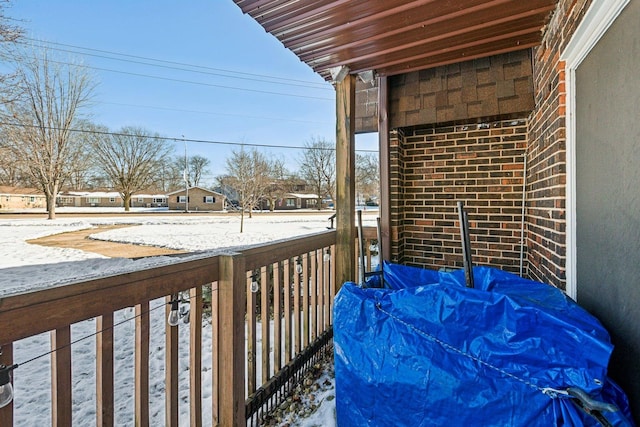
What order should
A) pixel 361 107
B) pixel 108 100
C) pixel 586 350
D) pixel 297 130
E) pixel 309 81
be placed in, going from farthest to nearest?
pixel 297 130 → pixel 108 100 → pixel 309 81 → pixel 361 107 → pixel 586 350

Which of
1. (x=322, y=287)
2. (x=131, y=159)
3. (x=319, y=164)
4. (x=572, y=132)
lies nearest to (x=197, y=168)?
(x=131, y=159)

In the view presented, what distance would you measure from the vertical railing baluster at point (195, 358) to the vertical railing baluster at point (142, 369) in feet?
0.73

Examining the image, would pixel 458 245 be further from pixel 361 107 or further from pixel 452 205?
pixel 361 107

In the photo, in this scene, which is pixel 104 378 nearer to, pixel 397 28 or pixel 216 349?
pixel 216 349

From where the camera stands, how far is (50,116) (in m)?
17.5

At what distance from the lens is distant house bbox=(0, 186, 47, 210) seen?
2726cm

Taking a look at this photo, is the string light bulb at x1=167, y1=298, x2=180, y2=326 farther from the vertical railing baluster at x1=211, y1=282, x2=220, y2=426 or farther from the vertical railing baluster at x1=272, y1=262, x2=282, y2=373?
the vertical railing baluster at x1=272, y1=262, x2=282, y2=373

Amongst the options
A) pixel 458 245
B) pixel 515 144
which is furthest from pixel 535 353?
pixel 515 144

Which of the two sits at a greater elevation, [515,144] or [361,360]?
[515,144]

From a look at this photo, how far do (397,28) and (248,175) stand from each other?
53.7ft

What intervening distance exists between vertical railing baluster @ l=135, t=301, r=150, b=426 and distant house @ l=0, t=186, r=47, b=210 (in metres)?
33.4

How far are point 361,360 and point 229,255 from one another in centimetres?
82

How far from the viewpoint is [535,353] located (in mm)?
1071

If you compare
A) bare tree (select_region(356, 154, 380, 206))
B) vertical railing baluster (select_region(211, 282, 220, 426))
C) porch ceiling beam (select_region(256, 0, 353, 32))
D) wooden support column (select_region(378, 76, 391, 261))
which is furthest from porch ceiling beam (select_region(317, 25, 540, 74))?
bare tree (select_region(356, 154, 380, 206))
